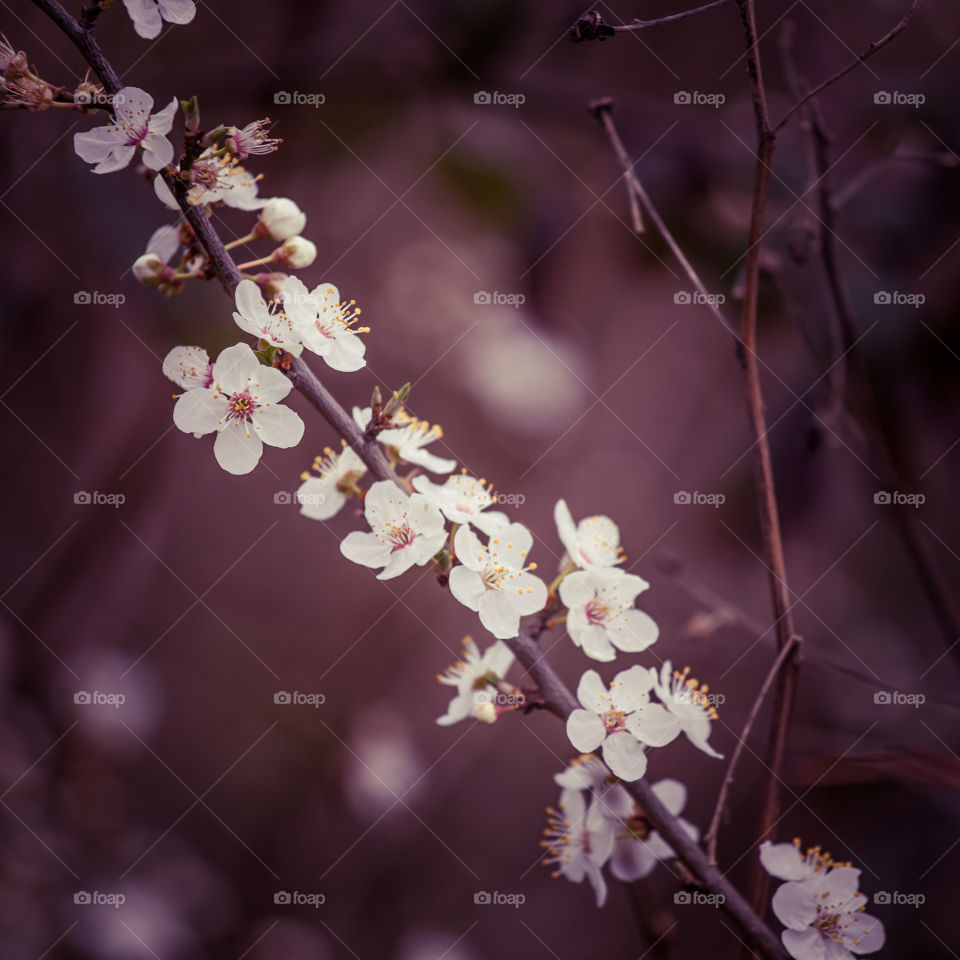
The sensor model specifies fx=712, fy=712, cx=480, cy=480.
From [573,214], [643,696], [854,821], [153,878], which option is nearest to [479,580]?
[643,696]

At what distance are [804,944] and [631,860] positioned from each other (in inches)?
7.6

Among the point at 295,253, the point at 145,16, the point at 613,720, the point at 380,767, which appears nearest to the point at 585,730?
the point at 613,720

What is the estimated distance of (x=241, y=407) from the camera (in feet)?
2.33

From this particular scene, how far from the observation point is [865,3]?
6.77ft

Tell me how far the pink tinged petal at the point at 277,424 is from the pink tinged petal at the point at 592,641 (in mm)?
337

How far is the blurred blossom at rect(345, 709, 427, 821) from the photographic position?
1.77m

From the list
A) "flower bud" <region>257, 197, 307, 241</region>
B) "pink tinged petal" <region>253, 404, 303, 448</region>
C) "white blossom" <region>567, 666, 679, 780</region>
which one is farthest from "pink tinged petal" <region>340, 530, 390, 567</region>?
"flower bud" <region>257, 197, 307, 241</region>

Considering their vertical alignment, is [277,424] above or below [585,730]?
above

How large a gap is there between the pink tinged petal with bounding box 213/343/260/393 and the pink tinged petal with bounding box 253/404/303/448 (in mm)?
35

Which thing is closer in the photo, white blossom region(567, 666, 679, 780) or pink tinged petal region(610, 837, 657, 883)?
white blossom region(567, 666, 679, 780)

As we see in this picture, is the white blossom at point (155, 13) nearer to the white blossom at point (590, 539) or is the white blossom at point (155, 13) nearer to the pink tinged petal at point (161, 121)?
the pink tinged petal at point (161, 121)

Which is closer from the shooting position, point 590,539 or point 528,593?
point 528,593

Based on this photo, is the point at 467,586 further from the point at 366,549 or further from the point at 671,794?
the point at 671,794

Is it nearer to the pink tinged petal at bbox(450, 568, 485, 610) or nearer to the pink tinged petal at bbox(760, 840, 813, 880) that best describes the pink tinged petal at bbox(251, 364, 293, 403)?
the pink tinged petal at bbox(450, 568, 485, 610)
